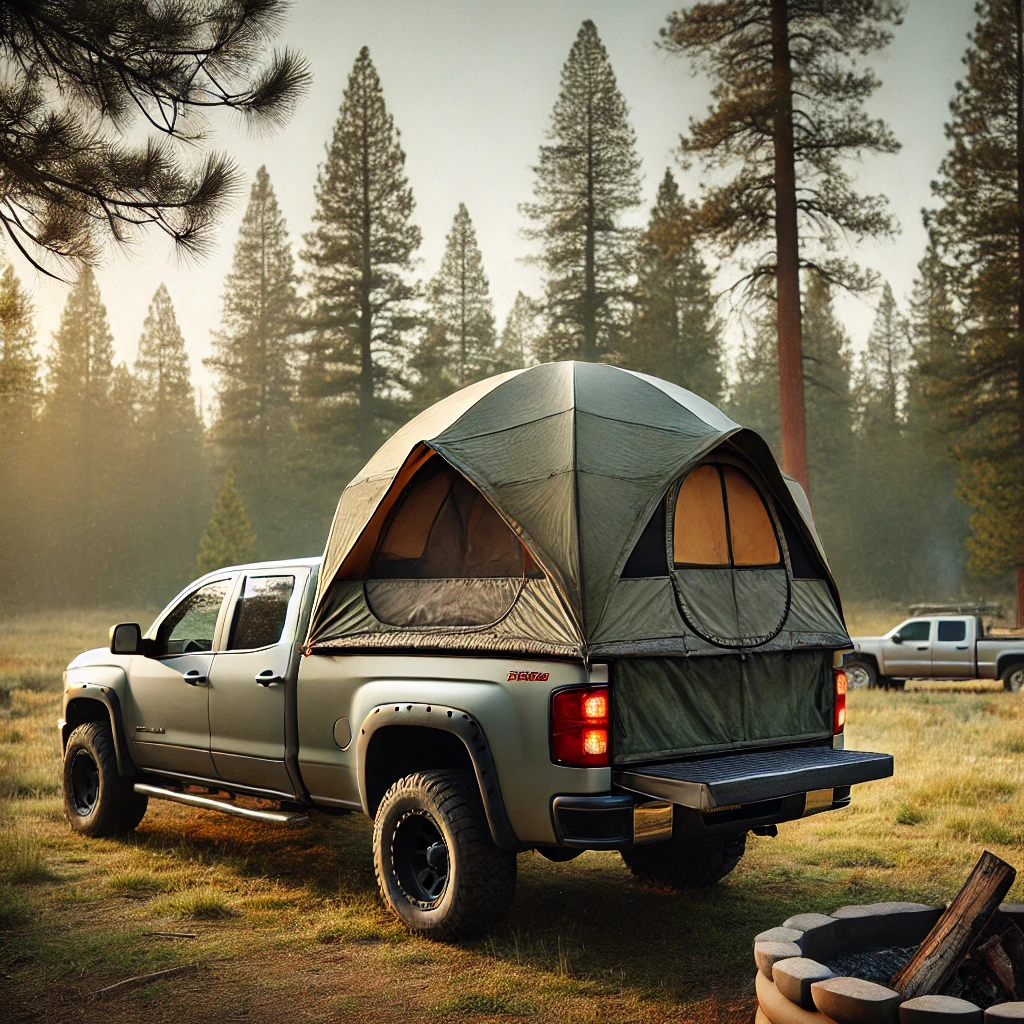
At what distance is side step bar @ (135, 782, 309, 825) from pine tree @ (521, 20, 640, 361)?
109 feet

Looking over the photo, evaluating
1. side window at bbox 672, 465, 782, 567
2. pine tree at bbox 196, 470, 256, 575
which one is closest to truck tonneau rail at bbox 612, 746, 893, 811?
side window at bbox 672, 465, 782, 567

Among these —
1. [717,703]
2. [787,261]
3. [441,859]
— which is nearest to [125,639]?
[441,859]

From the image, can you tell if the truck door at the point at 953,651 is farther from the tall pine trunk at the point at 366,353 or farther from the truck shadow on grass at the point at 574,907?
the tall pine trunk at the point at 366,353

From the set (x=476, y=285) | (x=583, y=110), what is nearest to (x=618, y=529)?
(x=583, y=110)

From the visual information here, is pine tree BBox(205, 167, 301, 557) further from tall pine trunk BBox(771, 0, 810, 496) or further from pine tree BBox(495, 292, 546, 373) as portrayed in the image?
tall pine trunk BBox(771, 0, 810, 496)

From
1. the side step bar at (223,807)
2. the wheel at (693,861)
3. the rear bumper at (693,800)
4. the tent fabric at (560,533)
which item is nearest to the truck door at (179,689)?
the side step bar at (223,807)

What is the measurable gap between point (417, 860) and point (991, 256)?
94.2 feet

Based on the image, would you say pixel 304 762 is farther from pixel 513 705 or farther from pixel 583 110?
pixel 583 110

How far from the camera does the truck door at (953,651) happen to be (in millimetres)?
19047

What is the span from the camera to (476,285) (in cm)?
4869

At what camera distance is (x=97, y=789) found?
827 cm

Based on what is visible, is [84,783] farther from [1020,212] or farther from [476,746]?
[1020,212]

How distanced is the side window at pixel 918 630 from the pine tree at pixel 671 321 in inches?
807

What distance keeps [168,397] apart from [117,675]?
59.4 m
